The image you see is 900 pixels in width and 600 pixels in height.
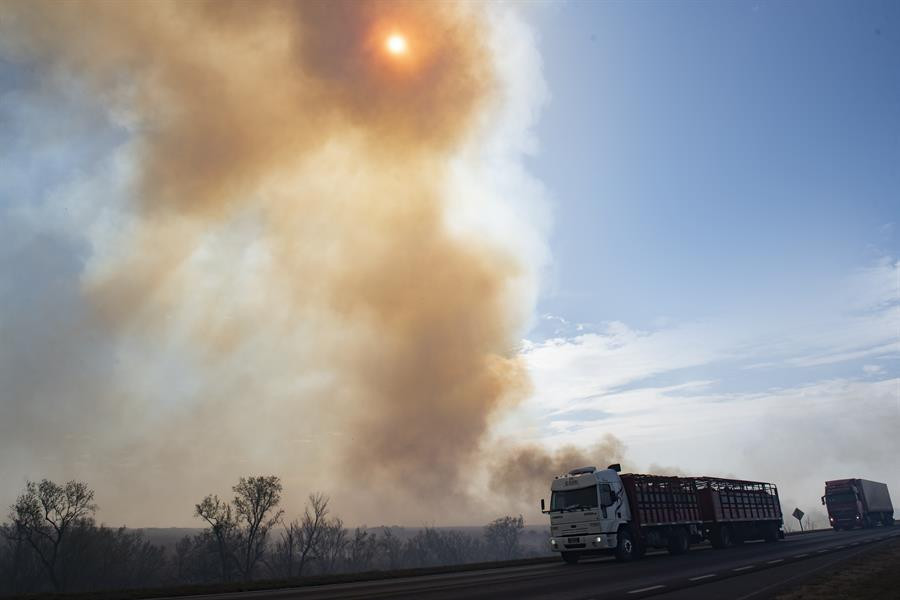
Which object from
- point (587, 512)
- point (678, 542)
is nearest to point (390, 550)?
point (678, 542)

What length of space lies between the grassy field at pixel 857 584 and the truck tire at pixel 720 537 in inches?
465

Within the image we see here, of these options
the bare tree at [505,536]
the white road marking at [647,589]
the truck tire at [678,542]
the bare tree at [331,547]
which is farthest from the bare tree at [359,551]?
the white road marking at [647,589]

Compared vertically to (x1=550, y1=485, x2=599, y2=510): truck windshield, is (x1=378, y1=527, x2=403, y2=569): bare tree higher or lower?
lower

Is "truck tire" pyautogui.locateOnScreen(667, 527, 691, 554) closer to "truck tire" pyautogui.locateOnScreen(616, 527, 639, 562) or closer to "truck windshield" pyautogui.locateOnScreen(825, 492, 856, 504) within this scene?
"truck tire" pyautogui.locateOnScreen(616, 527, 639, 562)

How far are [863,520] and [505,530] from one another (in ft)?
278

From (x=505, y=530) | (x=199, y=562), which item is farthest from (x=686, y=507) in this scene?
(x=505, y=530)

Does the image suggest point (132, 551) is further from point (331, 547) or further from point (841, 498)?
point (841, 498)

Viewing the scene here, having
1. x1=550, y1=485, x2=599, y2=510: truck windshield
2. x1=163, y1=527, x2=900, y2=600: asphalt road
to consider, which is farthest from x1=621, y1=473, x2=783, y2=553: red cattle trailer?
x1=163, y1=527, x2=900, y2=600: asphalt road

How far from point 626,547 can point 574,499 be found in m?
3.13

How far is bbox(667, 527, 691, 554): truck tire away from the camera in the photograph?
95.8 ft

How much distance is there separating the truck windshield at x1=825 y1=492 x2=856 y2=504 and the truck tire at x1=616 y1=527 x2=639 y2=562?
42383 mm

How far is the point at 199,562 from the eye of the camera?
75.6 meters

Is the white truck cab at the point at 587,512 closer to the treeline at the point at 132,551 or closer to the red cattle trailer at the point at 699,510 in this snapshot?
the red cattle trailer at the point at 699,510

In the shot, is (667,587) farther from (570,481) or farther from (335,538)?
(335,538)
